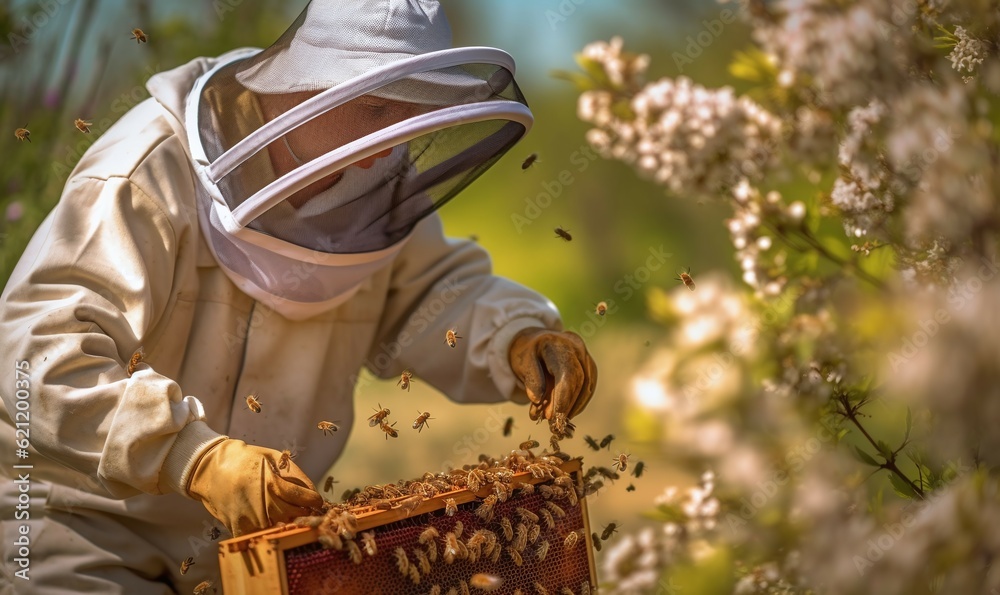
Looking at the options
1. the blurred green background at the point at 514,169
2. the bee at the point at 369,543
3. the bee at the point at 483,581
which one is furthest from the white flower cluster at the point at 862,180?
the blurred green background at the point at 514,169

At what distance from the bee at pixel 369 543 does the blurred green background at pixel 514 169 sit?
2697 millimetres

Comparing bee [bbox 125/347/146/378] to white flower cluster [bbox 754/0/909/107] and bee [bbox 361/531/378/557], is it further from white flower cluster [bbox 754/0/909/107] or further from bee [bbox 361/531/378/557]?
white flower cluster [bbox 754/0/909/107]

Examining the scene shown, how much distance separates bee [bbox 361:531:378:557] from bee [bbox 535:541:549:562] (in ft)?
1.55

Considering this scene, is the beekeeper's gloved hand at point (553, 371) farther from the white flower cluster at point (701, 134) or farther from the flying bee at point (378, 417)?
the white flower cluster at point (701, 134)

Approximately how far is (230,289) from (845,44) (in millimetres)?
1885

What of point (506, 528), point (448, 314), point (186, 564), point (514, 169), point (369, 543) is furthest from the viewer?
point (514, 169)

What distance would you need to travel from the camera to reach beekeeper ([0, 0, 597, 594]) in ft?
6.72

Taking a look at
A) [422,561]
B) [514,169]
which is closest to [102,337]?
[422,561]

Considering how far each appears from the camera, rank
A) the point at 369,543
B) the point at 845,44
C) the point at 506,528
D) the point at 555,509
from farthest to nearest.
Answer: the point at 555,509
the point at 506,528
the point at 369,543
the point at 845,44

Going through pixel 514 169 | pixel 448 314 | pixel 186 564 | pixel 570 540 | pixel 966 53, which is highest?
pixel 514 169

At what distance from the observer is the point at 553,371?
2676 mm

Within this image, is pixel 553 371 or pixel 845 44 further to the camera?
pixel 553 371

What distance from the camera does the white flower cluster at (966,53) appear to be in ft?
5.68

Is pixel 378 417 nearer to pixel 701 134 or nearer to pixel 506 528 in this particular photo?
pixel 506 528
